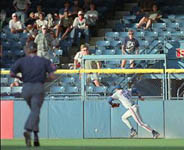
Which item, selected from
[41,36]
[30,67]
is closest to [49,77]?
[30,67]

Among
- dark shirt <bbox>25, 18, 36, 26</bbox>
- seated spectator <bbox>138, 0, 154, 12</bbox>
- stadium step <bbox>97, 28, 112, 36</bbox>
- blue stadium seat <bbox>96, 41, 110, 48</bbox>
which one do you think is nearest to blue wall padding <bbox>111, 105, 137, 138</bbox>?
blue stadium seat <bbox>96, 41, 110, 48</bbox>

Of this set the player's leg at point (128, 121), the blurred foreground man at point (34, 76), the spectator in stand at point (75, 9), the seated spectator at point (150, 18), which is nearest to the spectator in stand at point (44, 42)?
the spectator in stand at point (75, 9)

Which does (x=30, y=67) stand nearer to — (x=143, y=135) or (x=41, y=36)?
(x=143, y=135)

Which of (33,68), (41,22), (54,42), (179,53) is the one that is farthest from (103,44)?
(33,68)

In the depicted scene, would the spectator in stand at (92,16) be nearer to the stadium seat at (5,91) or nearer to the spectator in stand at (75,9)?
the spectator in stand at (75,9)

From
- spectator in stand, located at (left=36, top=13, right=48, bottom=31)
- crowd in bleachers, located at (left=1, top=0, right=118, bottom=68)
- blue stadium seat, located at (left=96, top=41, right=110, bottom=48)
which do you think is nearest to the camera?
blue stadium seat, located at (left=96, top=41, right=110, bottom=48)

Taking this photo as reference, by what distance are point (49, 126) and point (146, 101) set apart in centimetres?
282

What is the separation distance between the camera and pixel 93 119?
64.4 ft

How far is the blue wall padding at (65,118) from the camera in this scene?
19562 millimetres

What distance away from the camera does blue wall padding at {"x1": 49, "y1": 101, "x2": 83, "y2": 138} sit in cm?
1956

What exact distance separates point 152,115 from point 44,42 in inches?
169

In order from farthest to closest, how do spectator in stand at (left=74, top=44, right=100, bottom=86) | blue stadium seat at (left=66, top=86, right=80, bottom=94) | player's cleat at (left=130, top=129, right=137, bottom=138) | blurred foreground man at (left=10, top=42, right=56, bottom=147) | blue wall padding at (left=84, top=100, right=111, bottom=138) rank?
blue stadium seat at (left=66, top=86, right=80, bottom=94) → blue wall padding at (left=84, top=100, right=111, bottom=138) → spectator in stand at (left=74, top=44, right=100, bottom=86) → player's cleat at (left=130, top=129, right=137, bottom=138) → blurred foreground man at (left=10, top=42, right=56, bottom=147)

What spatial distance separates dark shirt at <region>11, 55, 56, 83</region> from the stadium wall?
6.80 metres

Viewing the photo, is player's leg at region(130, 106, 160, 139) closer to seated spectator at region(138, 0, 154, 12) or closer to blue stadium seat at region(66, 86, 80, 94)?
blue stadium seat at region(66, 86, 80, 94)
